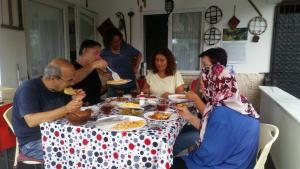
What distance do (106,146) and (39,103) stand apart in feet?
1.86

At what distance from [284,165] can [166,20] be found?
10.2ft

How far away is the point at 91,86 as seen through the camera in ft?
7.15

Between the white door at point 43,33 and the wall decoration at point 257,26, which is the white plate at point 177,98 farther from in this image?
the wall decoration at point 257,26

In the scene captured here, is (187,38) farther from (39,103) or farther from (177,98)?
(39,103)

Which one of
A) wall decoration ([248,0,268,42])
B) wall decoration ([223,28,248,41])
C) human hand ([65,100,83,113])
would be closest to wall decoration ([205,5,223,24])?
wall decoration ([223,28,248,41])

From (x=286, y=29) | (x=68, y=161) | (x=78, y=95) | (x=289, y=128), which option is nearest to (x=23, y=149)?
(x=68, y=161)

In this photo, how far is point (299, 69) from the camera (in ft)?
12.6

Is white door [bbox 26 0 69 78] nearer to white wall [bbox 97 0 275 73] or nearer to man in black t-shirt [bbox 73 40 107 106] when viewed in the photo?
man in black t-shirt [bbox 73 40 107 106]

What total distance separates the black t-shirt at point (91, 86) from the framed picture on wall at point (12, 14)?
106cm

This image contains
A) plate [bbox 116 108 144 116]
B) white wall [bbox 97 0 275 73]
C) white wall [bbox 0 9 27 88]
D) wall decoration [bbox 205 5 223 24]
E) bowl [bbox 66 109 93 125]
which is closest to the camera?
bowl [bbox 66 109 93 125]

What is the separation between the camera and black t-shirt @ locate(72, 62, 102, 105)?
208 cm

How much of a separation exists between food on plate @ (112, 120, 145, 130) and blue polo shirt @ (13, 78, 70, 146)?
0.53 metres

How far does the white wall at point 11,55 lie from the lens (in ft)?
8.10

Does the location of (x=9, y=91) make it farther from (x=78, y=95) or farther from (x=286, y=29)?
(x=286, y=29)
